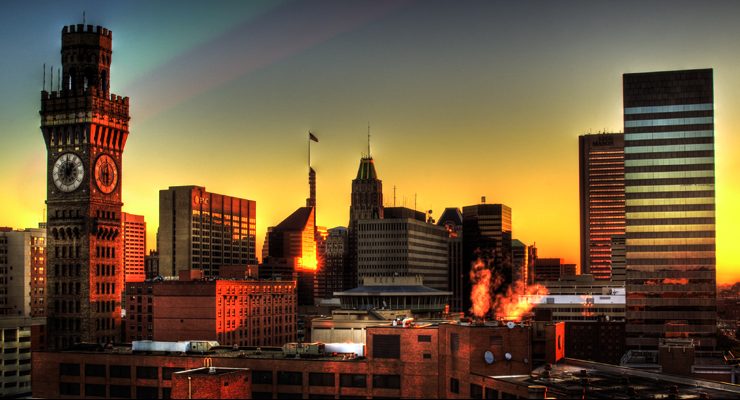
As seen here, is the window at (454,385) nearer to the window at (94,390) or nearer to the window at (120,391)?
the window at (120,391)

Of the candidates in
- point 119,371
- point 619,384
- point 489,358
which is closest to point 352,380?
point 489,358

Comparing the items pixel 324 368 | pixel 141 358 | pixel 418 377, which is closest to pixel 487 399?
pixel 418 377

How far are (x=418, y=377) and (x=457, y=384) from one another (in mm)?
8292

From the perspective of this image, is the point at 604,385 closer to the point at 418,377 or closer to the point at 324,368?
the point at 418,377

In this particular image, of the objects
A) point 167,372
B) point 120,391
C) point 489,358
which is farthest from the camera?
point 120,391

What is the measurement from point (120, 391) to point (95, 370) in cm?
542

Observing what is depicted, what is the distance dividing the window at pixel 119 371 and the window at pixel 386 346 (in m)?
35.8

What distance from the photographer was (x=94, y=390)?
132 meters

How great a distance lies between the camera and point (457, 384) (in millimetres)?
109250

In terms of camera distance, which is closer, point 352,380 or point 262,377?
point 352,380

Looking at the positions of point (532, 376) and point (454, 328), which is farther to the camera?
point (454, 328)

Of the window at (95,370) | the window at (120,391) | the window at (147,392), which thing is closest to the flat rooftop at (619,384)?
the window at (147,392)

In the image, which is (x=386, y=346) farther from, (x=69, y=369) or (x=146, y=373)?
(x=69, y=369)

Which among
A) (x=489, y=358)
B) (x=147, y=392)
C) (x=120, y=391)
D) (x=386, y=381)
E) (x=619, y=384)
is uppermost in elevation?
(x=489, y=358)
